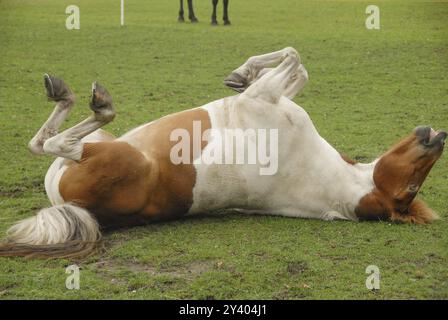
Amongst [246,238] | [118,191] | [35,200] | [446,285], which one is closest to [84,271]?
[118,191]

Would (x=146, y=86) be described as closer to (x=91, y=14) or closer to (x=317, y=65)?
(x=317, y=65)

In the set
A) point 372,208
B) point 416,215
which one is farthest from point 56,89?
point 416,215

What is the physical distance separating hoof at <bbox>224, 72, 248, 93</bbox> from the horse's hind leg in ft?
3.91

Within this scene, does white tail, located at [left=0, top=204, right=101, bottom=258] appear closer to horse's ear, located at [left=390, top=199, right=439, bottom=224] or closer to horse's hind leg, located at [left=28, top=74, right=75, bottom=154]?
horse's hind leg, located at [left=28, top=74, right=75, bottom=154]

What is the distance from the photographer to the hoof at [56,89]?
200 inches

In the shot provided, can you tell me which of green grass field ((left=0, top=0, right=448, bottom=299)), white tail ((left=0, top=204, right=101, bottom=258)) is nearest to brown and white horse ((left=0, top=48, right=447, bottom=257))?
white tail ((left=0, top=204, right=101, bottom=258))

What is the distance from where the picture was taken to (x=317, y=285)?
4.13 meters

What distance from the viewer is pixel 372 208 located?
505 cm

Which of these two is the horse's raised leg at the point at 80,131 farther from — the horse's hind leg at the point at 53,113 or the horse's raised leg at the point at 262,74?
the horse's raised leg at the point at 262,74

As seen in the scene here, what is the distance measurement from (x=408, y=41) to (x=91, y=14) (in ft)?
31.0

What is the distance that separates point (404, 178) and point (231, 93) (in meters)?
6.15

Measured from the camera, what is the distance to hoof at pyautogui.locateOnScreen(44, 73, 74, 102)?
5.09 metres

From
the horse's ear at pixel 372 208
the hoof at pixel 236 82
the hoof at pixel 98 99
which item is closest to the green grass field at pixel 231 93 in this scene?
the horse's ear at pixel 372 208

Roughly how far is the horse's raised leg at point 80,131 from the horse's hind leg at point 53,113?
1.12ft
